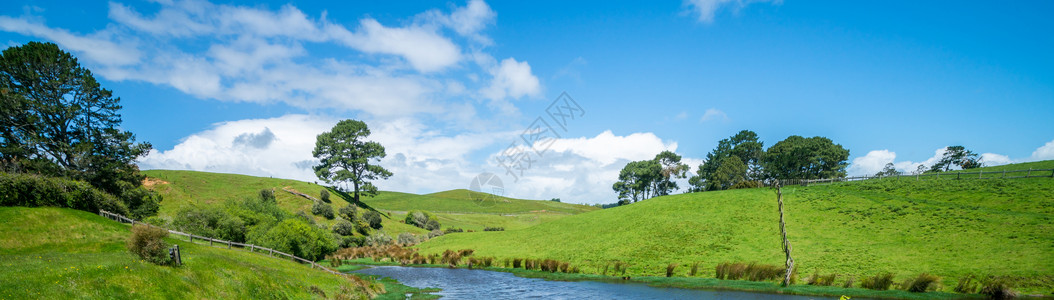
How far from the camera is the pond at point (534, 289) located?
1185 inches

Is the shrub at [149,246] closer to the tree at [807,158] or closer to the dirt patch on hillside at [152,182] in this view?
the dirt patch on hillside at [152,182]

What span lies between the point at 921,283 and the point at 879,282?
2156 mm

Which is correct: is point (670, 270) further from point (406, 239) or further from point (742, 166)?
point (742, 166)

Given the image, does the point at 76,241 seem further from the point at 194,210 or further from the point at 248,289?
the point at 194,210

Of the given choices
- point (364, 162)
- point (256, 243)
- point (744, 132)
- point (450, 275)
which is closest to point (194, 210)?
point (256, 243)

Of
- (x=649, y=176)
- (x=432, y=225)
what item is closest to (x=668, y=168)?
(x=649, y=176)

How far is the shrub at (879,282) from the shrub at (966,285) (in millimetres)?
3284

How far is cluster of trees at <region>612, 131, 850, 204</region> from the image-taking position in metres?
107

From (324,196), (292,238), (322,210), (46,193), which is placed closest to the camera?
(46,193)

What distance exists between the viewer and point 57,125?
142 feet

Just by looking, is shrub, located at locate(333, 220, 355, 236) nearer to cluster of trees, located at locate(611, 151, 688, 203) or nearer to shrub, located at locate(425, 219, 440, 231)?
shrub, located at locate(425, 219, 440, 231)

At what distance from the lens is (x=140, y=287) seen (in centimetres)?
1612

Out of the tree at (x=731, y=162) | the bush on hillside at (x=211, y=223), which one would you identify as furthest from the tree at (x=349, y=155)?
the tree at (x=731, y=162)

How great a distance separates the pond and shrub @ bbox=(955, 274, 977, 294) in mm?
9176
